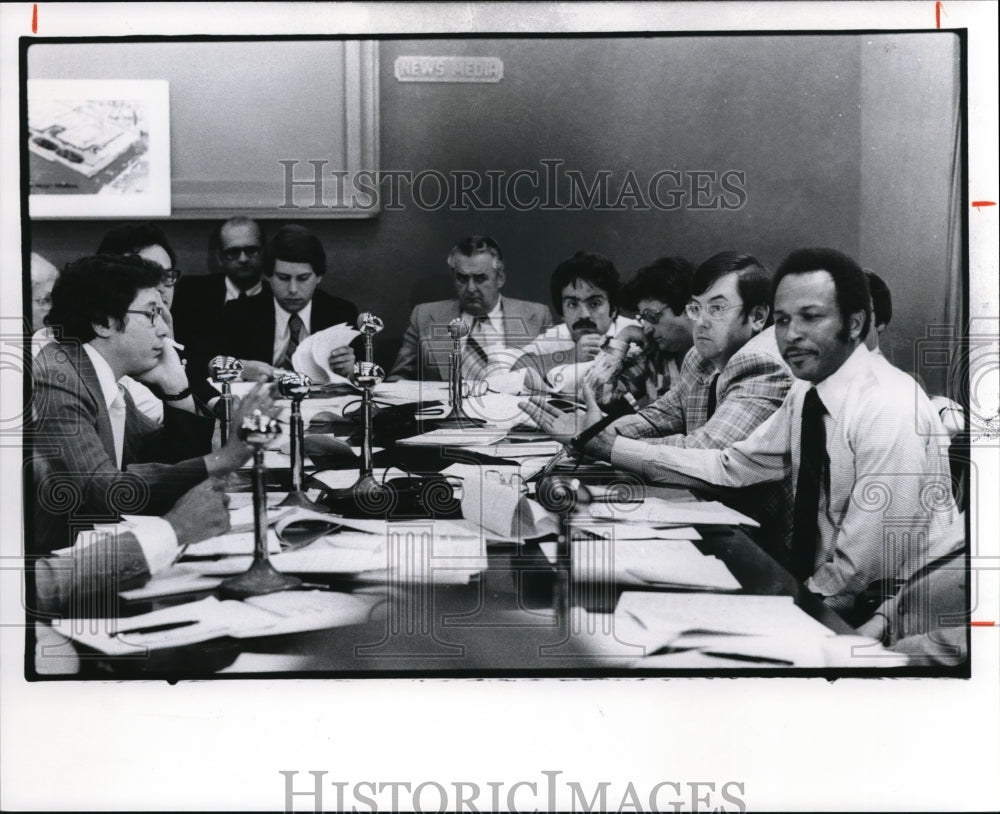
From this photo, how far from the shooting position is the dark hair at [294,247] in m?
2.21

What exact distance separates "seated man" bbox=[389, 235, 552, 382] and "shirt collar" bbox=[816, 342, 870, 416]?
56 cm

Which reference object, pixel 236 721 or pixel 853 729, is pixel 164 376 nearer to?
pixel 236 721

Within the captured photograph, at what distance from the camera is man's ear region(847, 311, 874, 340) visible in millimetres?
2219

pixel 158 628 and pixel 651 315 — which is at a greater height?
pixel 651 315

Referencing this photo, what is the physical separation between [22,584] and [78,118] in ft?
3.02

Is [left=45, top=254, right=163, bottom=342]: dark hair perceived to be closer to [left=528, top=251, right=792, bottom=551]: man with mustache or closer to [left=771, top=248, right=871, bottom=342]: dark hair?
[left=528, top=251, right=792, bottom=551]: man with mustache

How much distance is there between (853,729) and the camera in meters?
2.24

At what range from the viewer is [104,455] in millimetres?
2219

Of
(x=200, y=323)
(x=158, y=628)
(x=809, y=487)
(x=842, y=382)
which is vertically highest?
(x=200, y=323)

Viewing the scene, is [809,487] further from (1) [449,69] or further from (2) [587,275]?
(1) [449,69]

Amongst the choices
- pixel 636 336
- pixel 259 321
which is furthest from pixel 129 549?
pixel 636 336

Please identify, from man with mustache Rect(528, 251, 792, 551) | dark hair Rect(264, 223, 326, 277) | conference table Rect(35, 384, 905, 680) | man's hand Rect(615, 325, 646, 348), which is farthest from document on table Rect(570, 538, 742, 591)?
dark hair Rect(264, 223, 326, 277)

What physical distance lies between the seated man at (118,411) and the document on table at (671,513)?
71 cm

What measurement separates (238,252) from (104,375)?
0.36m
